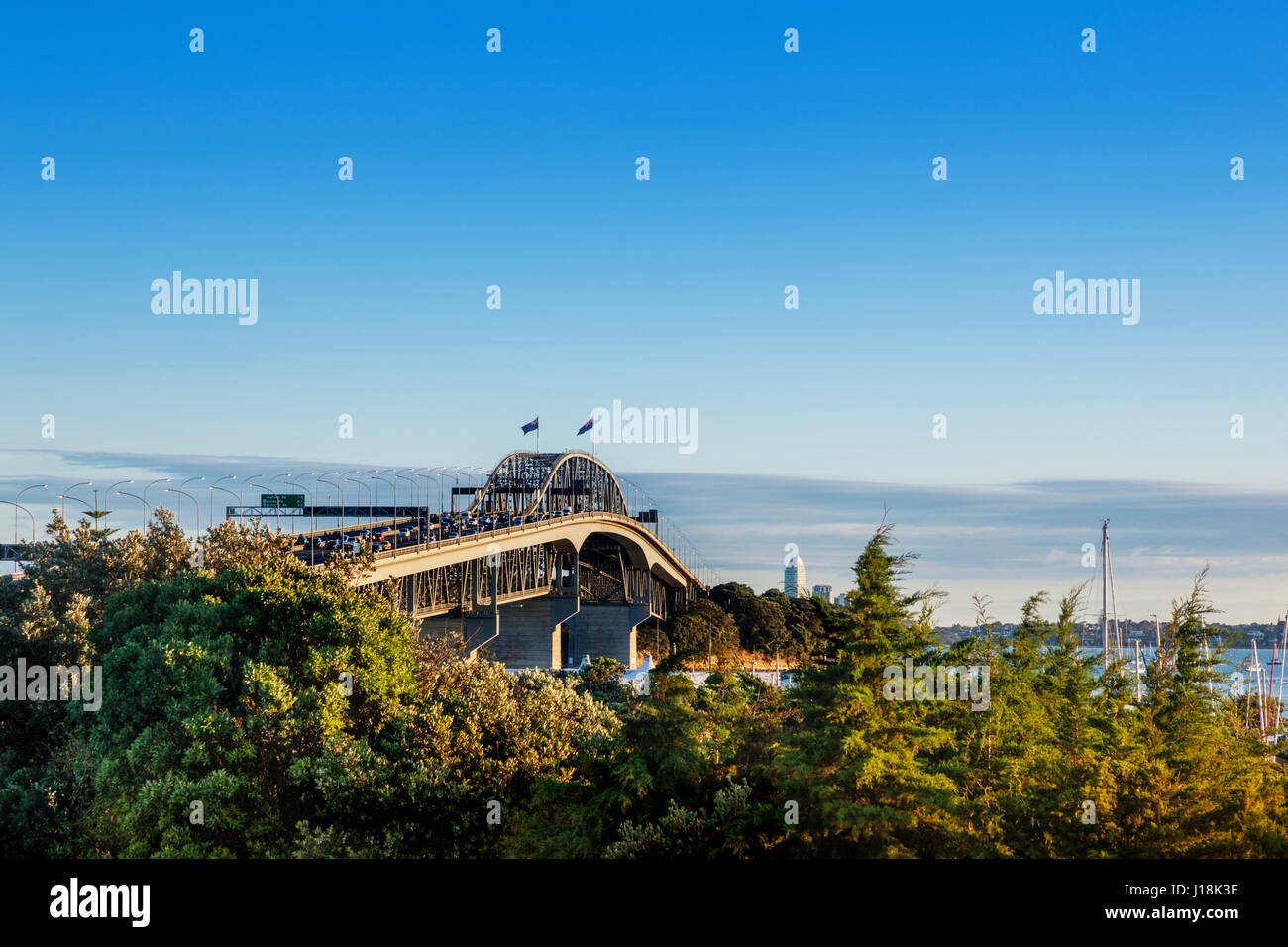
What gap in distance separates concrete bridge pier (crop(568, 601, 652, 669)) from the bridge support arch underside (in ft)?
0.40

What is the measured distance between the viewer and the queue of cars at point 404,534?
77500 millimetres

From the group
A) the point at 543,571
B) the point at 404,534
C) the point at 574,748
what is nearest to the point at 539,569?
the point at 543,571

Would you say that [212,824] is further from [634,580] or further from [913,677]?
[634,580]

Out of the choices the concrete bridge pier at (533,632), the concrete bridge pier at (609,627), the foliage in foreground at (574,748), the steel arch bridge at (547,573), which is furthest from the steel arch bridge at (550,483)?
the foliage in foreground at (574,748)

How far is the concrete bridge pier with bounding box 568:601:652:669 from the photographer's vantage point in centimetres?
14175

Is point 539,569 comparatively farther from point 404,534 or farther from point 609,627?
point 404,534

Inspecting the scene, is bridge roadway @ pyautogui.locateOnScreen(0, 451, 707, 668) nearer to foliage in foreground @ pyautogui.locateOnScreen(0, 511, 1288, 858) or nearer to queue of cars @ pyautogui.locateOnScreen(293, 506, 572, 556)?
queue of cars @ pyautogui.locateOnScreen(293, 506, 572, 556)

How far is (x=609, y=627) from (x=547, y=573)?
12291mm

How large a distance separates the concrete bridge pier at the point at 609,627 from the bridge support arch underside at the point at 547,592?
0.12 meters

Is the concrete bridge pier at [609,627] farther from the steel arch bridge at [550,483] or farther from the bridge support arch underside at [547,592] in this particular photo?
the steel arch bridge at [550,483]

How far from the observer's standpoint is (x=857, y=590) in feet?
91.7

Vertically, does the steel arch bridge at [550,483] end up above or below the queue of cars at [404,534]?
above
